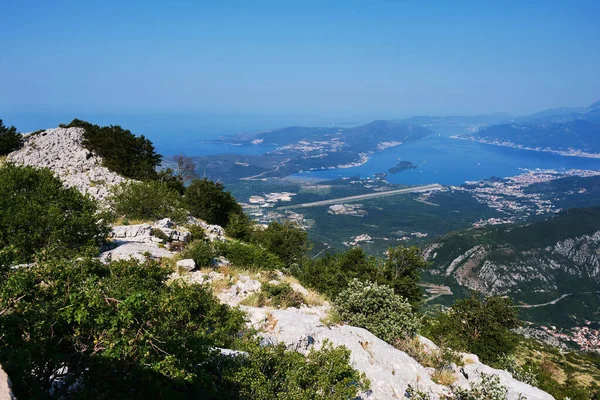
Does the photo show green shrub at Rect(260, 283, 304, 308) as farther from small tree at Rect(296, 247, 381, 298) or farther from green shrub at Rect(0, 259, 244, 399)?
green shrub at Rect(0, 259, 244, 399)

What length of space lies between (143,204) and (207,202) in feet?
29.0

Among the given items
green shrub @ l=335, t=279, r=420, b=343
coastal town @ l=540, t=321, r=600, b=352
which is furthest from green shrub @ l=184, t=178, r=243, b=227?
coastal town @ l=540, t=321, r=600, b=352

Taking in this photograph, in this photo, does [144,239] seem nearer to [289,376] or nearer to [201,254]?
[201,254]

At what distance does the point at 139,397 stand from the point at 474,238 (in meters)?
131

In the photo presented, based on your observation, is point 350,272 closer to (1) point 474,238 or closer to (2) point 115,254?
(2) point 115,254

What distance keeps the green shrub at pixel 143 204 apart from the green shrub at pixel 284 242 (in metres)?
7.43

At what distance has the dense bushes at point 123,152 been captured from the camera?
3456 cm

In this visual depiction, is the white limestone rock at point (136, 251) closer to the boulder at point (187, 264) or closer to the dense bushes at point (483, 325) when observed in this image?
the boulder at point (187, 264)

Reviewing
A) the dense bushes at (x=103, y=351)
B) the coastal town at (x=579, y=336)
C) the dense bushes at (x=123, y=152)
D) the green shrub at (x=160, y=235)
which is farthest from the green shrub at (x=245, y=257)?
the coastal town at (x=579, y=336)

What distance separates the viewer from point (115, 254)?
13.6 meters

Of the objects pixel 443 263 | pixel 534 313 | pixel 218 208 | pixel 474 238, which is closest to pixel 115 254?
pixel 218 208

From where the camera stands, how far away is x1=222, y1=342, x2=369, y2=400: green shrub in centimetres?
599

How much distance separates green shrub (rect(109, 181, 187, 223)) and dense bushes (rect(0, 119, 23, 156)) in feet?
76.4

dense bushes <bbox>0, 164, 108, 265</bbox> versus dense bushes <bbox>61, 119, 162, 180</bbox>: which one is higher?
dense bushes <bbox>61, 119, 162, 180</bbox>
